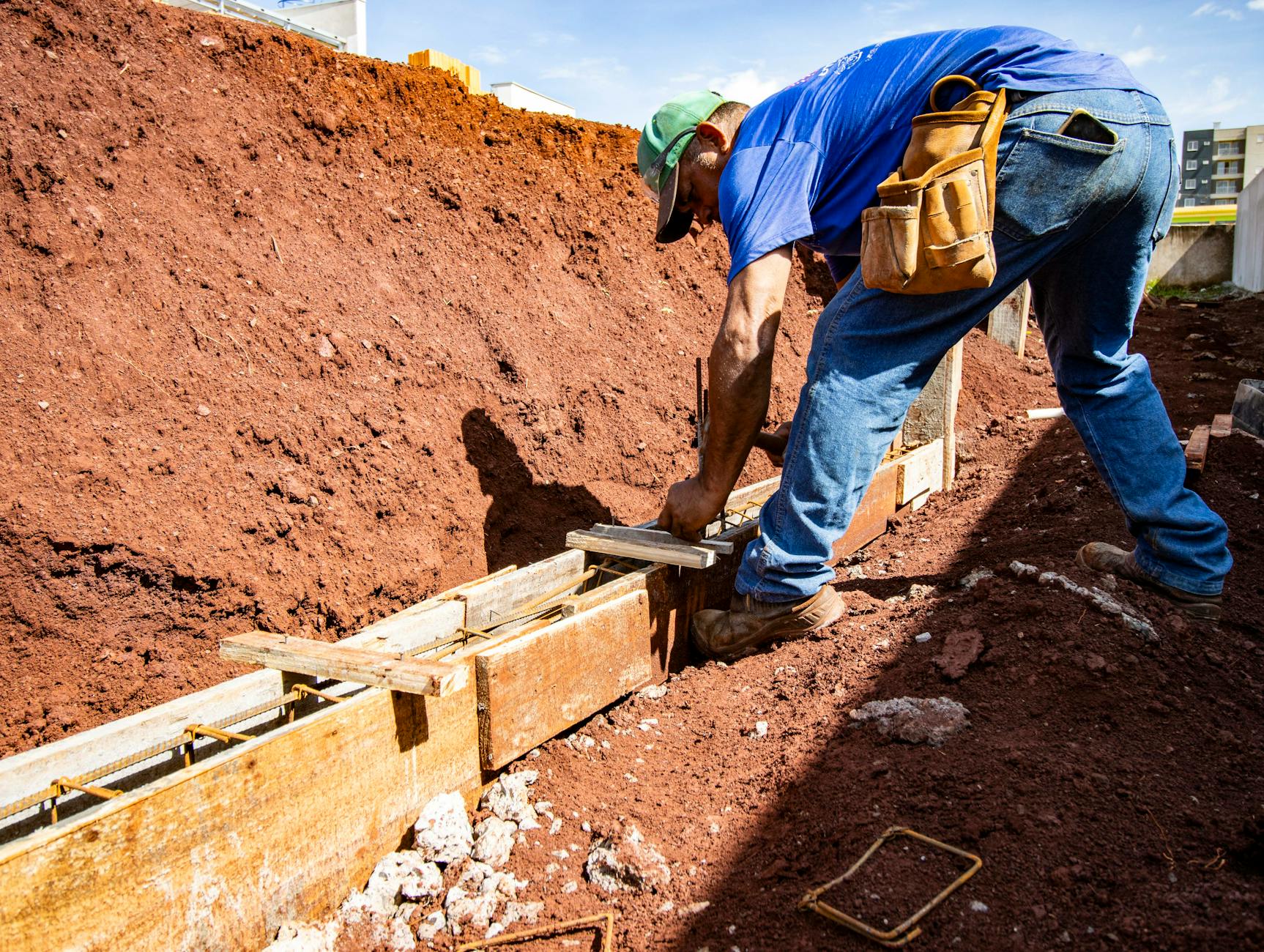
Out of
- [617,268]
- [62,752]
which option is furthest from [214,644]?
[617,268]

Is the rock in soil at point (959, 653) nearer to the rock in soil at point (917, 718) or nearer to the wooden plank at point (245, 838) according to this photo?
the rock in soil at point (917, 718)

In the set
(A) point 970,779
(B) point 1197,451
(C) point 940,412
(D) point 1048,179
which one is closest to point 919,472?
(C) point 940,412

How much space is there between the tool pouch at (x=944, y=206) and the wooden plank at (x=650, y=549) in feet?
3.32

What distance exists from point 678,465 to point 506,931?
3357 millimetres

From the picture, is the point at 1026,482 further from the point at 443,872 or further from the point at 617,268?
the point at 443,872

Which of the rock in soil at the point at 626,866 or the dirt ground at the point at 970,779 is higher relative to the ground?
the dirt ground at the point at 970,779

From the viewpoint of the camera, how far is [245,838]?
5.51 feet

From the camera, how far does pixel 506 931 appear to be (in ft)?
6.15

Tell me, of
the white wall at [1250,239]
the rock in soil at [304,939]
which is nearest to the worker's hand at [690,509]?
the rock in soil at [304,939]

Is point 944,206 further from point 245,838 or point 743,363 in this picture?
point 245,838

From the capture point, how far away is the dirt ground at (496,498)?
1.90 m

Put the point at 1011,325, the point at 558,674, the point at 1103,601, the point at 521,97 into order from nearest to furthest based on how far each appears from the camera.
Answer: the point at 558,674
the point at 1103,601
the point at 1011,325
the point at 521,97

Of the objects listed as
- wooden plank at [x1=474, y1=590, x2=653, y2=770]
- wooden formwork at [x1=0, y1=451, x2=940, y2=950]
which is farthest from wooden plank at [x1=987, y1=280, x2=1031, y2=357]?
wooden plank at [x1=474, y1=590, x2=653, y2=770]

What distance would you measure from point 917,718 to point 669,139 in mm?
1954
